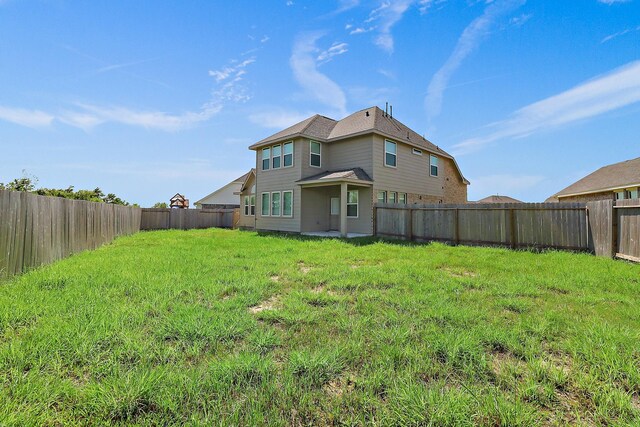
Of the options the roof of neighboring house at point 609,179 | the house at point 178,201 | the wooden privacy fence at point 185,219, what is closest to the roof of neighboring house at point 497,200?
the roof of neighboring house at point 609,179

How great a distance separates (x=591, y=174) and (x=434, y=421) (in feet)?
116

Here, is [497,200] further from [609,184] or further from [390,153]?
[390,153]

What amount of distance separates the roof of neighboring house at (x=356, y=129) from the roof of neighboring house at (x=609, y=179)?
42.6ft

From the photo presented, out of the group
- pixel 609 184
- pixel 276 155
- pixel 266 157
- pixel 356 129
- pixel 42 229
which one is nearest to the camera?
pixel 42 229

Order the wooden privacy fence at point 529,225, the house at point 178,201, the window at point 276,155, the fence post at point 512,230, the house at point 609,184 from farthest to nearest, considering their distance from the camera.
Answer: the house at point 178,201 < the house at point 609,184 < the window at point 276,155 < the fence post at point 512,230 < the wooden privacy fence at point 529,225

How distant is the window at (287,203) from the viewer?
16.3m

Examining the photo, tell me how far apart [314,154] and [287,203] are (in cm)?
323

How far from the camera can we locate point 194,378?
2340 millimetres

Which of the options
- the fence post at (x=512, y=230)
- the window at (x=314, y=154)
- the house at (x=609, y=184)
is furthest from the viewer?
the house at (x=609, y=184)

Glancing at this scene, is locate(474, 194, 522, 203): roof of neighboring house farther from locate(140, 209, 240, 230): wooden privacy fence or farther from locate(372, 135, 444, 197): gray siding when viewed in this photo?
locate(140, 209, 240, 230): wooden privacy fence

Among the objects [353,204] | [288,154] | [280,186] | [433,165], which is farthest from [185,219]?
[433,165]

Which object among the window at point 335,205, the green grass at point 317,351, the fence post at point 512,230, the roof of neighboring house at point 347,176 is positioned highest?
the roof of neighboring house at point 347,176

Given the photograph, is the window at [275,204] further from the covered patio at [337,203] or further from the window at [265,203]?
the covered patio at [337,203]

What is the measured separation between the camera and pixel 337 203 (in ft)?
55.6
